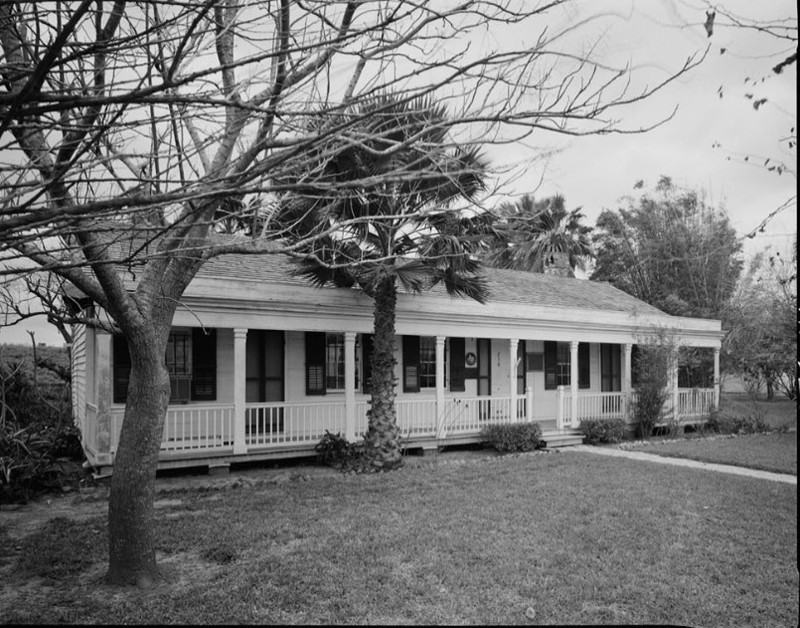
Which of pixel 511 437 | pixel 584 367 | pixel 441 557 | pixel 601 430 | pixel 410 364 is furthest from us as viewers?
pixel 584 367

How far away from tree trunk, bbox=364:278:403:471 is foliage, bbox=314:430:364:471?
54 centimetres

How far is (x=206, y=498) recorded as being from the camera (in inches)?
387

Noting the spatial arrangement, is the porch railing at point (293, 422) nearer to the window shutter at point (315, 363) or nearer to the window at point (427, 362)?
the window shutter at point (315, 363)

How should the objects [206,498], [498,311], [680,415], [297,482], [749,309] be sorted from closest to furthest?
[206,498] < [297,482] < [498,311] < [680,415] < [749,309]

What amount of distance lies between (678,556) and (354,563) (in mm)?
3501

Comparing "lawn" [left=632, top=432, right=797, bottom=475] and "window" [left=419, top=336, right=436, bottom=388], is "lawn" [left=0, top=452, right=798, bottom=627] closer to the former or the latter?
"lawn" [left=632, top=432, right=797, bottom=475]

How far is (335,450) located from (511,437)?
4.57 meters

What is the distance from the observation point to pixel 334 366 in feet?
49.6

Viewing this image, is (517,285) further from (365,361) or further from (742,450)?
(742,450)

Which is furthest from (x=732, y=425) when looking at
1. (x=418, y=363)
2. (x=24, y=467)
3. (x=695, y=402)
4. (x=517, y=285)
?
(x=24, y=467)

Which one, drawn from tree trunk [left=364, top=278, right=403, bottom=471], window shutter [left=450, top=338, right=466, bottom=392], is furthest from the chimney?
tree trunk [left=364, top=278, right=403, bottom=471]

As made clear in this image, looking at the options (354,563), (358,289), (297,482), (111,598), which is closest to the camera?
(111,598)

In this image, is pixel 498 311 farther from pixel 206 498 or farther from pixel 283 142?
pixel 283 142

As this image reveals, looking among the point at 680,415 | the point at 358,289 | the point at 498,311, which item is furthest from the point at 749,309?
the point at 358,289
